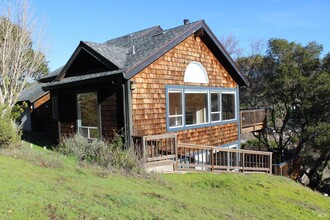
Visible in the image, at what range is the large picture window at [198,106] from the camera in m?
12.4

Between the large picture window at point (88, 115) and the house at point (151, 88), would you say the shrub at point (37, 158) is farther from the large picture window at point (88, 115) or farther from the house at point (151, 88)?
the large picture window at point (88, 115)

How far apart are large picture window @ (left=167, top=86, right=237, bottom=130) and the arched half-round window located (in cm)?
42

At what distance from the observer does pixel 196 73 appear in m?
13.4

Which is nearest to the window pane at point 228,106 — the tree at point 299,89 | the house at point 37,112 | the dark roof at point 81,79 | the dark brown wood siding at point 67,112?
the dark roof at point 81,79

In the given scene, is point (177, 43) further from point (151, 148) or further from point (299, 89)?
point (299, 89)

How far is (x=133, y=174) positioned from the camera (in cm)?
769

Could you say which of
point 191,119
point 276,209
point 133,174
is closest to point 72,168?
point 133,174

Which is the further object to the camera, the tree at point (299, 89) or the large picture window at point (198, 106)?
the tree at point (299, 89)

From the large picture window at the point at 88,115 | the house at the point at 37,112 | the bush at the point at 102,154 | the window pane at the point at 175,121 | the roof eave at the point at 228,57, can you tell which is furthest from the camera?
the house at the point at 37,112

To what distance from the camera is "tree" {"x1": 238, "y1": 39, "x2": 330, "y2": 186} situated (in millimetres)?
20312

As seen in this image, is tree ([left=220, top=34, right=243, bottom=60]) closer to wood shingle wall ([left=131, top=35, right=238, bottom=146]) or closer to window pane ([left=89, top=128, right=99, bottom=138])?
wood shingle wall ([left=131, top=35, right=238, bottom=146])

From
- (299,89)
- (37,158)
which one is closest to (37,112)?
(37,158)

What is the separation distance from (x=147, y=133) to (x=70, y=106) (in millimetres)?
4195

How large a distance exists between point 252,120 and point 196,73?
257 inches
